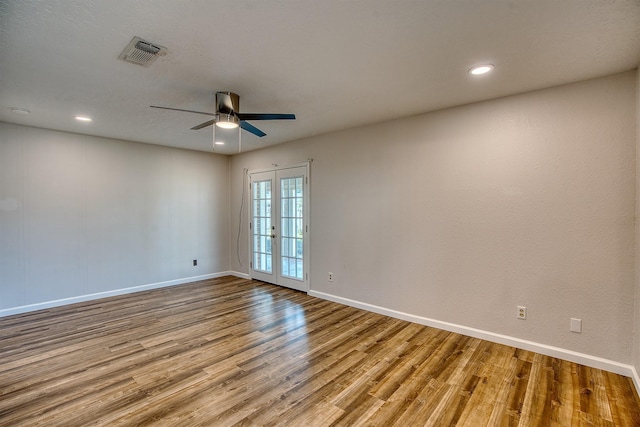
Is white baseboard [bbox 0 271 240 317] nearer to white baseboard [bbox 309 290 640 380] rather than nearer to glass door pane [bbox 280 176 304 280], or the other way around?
glass door pane [bbox 280 176 304 280]

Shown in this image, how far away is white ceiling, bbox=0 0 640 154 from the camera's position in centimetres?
176

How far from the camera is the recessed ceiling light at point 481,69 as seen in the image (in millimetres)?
2443

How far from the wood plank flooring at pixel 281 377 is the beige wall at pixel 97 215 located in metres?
0.81

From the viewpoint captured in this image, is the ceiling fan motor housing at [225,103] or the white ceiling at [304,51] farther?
the ceiling fan motor housing at [225,103]

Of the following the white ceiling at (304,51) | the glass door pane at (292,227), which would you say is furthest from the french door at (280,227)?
the white ceiling at (304,51)

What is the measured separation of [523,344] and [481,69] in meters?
2.65

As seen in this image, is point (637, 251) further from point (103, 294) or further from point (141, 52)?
point (103, 294)

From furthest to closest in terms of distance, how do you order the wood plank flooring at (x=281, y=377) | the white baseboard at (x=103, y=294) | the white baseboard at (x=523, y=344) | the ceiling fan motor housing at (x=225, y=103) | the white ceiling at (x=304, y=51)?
the white baseboard at (x=103, y=294) → the ceiling fan motor housing at (x=225, y=103) → the white baseboard at (x=523, y=344) → the wood plank flooring at (x=281, y=377) → the white ceiling at (x=304, y=51)

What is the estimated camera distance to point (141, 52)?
220 centimetres

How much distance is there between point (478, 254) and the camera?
3242 mm

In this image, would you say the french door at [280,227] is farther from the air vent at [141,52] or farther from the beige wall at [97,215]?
the air vent at [141,52]

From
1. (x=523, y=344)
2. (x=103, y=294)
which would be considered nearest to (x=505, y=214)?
(x=523, y=344)

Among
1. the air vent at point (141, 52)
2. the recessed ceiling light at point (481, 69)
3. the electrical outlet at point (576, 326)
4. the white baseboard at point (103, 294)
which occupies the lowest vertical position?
the white baseboard at point (103, 294)

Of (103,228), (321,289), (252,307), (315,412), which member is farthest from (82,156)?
(315,412)
